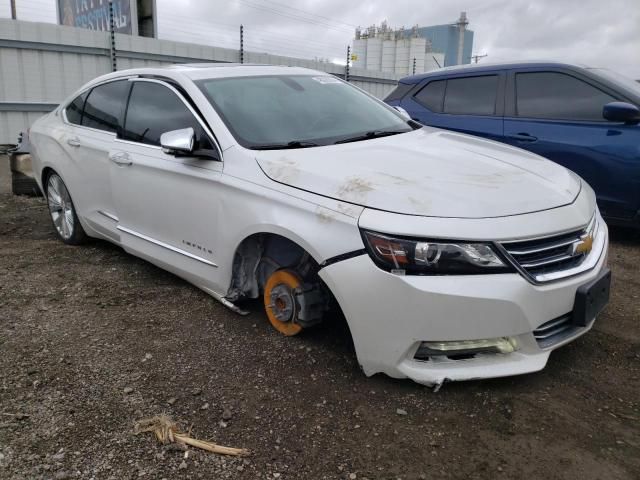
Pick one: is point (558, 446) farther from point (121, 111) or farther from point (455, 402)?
point (121, 111)

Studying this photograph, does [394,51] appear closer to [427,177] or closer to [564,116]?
[564,116]

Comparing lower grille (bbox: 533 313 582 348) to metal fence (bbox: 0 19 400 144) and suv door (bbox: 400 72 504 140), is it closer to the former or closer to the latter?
suv door (bbox: 400 72 504 140)

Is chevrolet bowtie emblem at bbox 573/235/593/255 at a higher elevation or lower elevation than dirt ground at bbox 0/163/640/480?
higher

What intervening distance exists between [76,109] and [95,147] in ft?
2.51

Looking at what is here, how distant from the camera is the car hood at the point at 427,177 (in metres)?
2.40

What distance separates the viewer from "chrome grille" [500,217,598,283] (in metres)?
2.34

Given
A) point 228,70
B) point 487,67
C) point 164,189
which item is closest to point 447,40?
point 487,67

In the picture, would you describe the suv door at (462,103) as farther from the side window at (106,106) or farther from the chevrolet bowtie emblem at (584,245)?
the side window at (106,106)

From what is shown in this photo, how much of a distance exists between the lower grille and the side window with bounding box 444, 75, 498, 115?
335cm

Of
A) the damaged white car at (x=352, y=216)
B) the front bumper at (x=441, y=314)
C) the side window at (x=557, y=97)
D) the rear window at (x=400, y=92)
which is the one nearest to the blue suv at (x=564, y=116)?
the side window at (x=557, y=97)

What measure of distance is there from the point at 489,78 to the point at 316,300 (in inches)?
144

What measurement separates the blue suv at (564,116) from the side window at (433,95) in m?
0.03

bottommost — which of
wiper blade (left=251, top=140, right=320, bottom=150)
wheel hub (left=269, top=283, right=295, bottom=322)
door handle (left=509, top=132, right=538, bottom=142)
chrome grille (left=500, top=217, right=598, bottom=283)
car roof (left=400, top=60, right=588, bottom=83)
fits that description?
wheel hub (left=269, top=283, right=295, bottom=322)

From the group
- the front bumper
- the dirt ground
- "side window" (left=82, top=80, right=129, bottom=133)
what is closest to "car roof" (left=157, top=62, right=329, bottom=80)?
"side window" (left=82, top=80, right=129, bottom=133)
